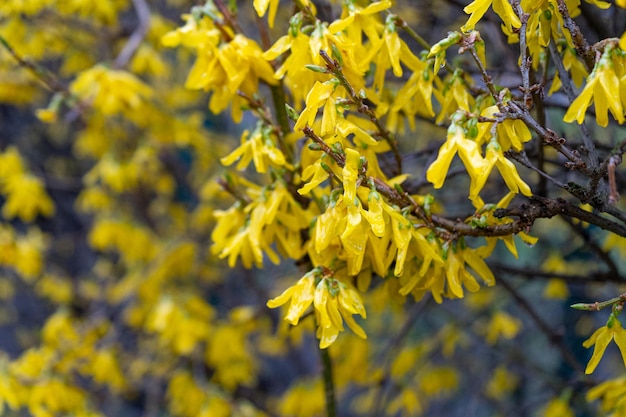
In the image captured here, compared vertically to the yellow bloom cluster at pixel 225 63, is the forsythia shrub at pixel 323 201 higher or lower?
lower

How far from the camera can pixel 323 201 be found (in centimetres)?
122

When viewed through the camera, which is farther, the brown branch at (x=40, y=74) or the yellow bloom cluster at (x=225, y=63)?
the brown branch at (x=40, y=74)

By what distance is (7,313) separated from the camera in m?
4.71

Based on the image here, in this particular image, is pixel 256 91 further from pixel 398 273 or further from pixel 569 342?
pixel 569 342

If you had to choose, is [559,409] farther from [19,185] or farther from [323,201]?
[19,185]

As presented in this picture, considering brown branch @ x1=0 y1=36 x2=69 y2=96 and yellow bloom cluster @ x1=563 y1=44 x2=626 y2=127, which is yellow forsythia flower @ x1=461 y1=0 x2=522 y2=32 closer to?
yellow bloom cluster @ x1=563 y1=44 x2=626 y2=127

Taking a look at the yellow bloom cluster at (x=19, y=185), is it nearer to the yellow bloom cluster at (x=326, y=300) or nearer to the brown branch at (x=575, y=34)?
Result: the yellow bloom cluster at (x=326, y=300)

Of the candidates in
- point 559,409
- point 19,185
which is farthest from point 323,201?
point 19,185

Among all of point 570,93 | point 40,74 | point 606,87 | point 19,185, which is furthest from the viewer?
point 19,185

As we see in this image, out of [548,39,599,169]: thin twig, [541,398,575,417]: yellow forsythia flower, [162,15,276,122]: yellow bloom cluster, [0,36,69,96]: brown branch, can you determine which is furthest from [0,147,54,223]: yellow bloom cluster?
[548,39,599,169]: thin twig

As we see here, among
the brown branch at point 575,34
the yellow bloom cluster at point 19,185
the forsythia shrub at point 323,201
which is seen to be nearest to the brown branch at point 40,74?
the forsythia shrub at point 323,201

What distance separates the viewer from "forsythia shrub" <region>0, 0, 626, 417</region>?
1005mm

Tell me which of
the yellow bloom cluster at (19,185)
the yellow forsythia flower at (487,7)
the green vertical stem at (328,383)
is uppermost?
the yellow forsythia flower at (487,7)

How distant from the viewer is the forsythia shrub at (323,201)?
1.00 meters
